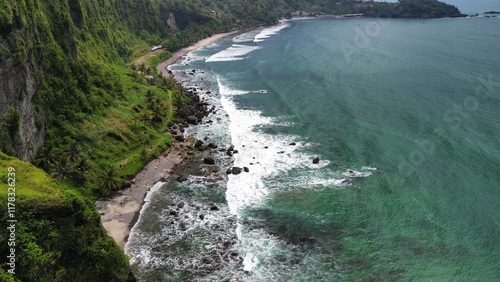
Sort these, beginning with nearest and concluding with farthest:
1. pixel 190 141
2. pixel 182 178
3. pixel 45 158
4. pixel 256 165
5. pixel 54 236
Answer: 1. pixel 54 236
2. pixel 45 158
3. pixel 182 178
4. pixel 256 165
5. pixel 190 141

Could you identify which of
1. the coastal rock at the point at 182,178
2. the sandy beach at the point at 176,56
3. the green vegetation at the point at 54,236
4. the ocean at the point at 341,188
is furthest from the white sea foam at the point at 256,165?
the sandy beach at the point at 176,56

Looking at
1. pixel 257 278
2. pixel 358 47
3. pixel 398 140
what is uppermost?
pixel 358 47

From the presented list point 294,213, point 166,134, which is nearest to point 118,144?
point 166,134

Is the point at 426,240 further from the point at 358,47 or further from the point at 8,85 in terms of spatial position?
the point at 358,47

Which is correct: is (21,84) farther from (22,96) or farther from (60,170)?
(60,170)

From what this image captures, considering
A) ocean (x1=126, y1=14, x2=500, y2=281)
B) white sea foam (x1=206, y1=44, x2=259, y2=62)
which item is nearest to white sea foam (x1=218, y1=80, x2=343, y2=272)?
ocean (x1=126, y1=14, x2=500, y2=281)

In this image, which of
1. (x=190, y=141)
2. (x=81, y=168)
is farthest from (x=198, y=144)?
(x=81, y=168)
